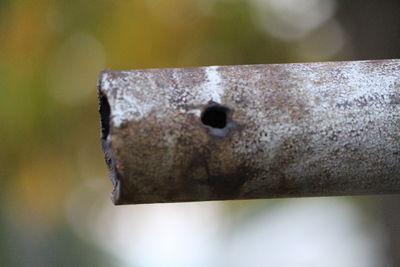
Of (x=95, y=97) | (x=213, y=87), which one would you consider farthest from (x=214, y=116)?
(x=95, y=97)

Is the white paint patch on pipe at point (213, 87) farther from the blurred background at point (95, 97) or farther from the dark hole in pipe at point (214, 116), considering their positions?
the blurred background at point (95, 97)

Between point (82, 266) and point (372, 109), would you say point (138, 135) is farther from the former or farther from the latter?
point (82, 266)

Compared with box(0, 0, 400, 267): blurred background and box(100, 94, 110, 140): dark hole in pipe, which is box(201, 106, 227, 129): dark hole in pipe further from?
box(0, 0, 400, 267): blurred background

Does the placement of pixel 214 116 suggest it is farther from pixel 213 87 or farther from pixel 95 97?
pixel 95 97

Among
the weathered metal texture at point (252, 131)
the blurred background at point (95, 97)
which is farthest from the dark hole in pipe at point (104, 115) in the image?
the blurred background at point (95, 97)

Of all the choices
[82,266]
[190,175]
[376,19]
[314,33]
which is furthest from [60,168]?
[190,175]

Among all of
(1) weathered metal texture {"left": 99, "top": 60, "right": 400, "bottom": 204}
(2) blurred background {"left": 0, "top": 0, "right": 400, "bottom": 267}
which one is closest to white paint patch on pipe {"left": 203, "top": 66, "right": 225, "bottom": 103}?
(1) weathered metal texture {"left": 99, "top": 60, "right": 400, "bottom": 204}

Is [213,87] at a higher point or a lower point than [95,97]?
lower
